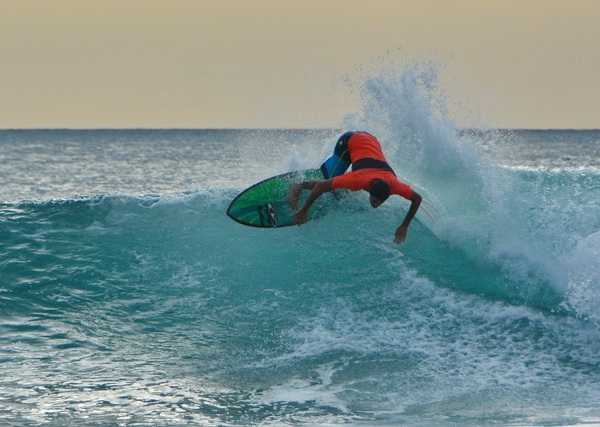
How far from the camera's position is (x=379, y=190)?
5.80 m

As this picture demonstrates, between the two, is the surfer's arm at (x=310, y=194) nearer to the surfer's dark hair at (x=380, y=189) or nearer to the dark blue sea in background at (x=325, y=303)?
the surfer's dark hair at (x=380, y=189)

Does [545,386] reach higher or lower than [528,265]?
lower

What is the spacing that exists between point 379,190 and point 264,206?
6.72ft

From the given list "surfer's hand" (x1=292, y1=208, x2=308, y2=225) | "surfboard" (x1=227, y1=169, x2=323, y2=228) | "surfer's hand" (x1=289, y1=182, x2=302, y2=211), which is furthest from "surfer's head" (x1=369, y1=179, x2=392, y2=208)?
"surfboard" (x1=227, y1=169, x2=323, y2=228)

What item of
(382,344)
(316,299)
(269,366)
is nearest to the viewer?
(269,366)

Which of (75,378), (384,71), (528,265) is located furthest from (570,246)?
(75,378)

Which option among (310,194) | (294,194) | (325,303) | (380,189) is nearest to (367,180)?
(380,189)

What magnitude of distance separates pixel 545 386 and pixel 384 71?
18.7 feet

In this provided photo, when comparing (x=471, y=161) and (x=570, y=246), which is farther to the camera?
(x=471, y=161)

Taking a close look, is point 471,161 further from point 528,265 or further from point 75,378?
point 75,378

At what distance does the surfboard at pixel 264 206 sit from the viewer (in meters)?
7.43

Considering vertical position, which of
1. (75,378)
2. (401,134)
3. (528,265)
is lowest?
(75,378)

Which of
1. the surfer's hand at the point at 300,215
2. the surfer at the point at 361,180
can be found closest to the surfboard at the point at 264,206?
the surfer at the point at 361,180

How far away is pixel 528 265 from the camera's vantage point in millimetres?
7203
